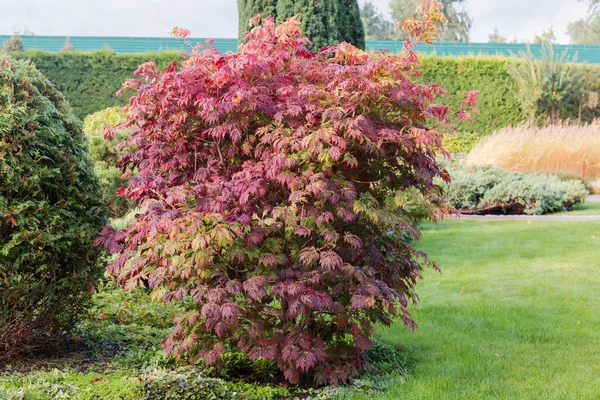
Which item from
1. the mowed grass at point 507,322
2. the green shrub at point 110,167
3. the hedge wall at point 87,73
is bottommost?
the mowed grass at point 507,322

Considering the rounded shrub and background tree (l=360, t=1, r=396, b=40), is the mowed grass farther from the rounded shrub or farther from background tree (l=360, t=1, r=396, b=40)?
background tree (l=360, t=1, r=396, b=40)

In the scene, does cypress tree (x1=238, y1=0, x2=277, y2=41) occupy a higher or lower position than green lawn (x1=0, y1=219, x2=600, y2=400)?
higher

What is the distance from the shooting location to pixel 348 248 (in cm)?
403

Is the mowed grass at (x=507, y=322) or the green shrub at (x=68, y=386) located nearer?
the green shrub at (x=68, y=386)

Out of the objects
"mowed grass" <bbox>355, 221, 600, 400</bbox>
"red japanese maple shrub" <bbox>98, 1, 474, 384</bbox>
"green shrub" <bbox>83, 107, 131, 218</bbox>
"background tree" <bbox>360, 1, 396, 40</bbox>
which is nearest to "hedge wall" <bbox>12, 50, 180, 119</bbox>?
"green shrub" <bbox>83, 107, 131, 218</bbox>

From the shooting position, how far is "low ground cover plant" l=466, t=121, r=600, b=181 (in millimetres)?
14820

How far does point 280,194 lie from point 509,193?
28.9 ft

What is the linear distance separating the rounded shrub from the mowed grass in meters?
2.11

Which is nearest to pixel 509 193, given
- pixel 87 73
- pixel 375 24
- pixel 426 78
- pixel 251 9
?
pixel 251 9

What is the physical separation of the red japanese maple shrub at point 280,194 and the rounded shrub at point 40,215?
0.89ft

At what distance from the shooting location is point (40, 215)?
3.95 metres

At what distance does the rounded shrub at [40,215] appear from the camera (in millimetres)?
3895

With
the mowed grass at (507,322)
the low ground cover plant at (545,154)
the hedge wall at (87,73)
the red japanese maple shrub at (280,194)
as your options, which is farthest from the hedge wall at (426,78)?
the red japanese maple shrub at (280,194)

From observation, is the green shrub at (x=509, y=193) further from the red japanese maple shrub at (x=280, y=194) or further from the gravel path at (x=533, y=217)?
the red japanese maple shrub at (x=280, y=194)
